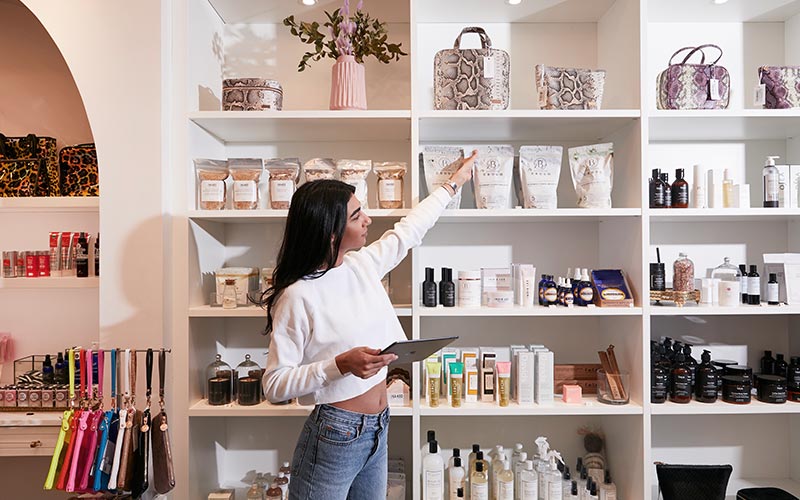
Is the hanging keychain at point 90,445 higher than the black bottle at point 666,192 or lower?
lower

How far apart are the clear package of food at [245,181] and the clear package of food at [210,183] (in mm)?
46

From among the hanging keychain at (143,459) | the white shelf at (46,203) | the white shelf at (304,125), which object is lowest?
the hanging keychain at (143,459)

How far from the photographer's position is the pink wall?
2.53 meters

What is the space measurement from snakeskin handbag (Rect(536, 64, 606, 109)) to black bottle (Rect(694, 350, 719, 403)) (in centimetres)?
112

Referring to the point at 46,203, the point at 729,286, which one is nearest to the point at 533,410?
the point at 729,286

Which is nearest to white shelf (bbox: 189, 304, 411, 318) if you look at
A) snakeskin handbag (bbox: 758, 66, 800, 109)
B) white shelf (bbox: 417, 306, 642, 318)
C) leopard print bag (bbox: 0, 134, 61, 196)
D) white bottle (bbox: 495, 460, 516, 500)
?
white shelf (bbox: 417, 306, 642, 318)

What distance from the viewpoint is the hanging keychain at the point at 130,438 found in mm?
1809

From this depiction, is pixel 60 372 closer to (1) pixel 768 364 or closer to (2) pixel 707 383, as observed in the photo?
(2) pixel 707 383

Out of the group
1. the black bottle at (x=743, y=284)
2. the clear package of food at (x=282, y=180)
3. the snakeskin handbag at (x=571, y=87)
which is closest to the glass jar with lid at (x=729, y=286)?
the black bottle at (x=743, y=284)

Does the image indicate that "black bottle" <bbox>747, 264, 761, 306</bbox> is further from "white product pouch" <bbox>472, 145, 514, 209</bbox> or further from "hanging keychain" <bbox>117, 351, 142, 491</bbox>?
"hanging keychain" <bbox>117, 351, 142, 491</bbox>

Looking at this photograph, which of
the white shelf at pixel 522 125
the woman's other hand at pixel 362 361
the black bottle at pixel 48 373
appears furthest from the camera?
the black bottle at pixel 48 373

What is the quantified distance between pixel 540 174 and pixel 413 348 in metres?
0.98

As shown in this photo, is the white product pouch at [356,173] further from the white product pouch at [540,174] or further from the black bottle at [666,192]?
the black bottle at [666,192]

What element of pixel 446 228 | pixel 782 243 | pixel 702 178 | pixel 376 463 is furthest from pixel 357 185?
pixel 782 243
